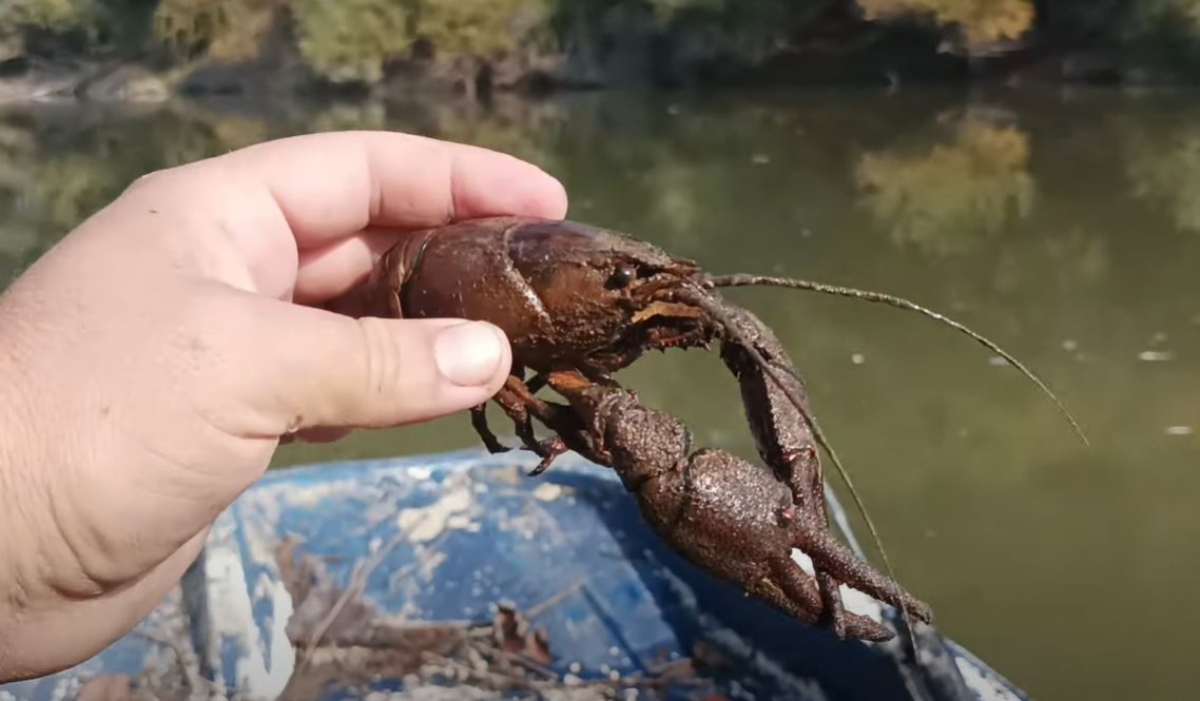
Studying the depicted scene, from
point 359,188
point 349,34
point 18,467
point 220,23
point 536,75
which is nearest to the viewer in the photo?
point 18,467

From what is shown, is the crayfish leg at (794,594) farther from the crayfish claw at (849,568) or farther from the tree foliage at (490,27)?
the tree foliage at (490,27)

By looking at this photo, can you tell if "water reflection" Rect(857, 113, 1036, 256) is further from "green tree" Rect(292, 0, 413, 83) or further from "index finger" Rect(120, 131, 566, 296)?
"green tree" Rect(292, 0, 413, 83)

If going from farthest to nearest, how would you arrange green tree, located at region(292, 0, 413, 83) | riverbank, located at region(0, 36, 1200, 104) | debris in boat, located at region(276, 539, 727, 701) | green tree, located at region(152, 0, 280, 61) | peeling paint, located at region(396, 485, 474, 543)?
green tree, located at region(152, 0, 280, 61) < green tree, located at region(292, 0, 413, 83) < riverbank, located at region(0, 36, 1200, 104) < peeling paint, located at region(396, 485, 474, 543) < debris in boat, located at region(276, 539, 727, 701)

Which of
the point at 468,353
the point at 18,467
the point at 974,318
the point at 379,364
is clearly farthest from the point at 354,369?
the point at 974,318

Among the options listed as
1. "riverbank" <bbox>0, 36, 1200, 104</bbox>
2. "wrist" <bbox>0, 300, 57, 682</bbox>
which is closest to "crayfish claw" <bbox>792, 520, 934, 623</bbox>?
"wrist" <bbox>0, 300, 57, 682</bbox>

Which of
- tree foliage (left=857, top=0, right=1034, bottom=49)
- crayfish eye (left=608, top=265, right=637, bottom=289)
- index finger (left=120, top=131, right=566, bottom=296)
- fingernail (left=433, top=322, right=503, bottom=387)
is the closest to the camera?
fingernail (left=433, top=322, right=503, bottom=387)

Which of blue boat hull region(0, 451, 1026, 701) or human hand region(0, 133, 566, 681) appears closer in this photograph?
human hand region(0, 133, 566, 681)

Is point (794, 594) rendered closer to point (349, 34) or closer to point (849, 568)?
point (849, 568)
